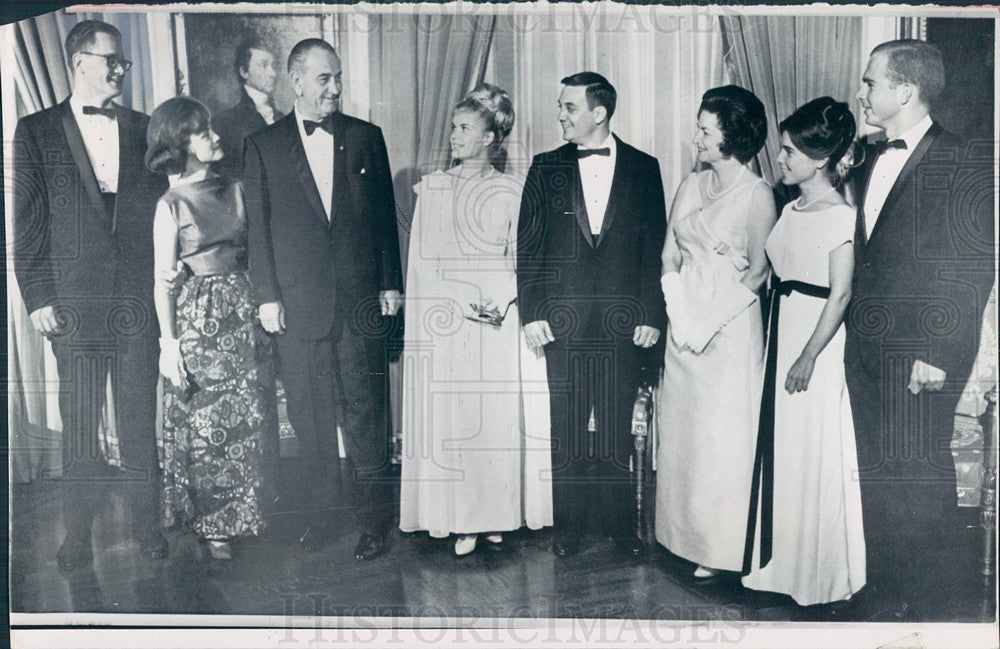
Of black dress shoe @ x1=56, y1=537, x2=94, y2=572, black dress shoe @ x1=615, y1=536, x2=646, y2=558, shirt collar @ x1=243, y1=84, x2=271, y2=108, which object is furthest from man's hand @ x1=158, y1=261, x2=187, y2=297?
black dress shoe @ x1=615, y1=536, x2=646, y2=558

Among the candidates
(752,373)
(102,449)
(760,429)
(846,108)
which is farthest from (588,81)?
(102,449)

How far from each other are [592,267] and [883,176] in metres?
1.12

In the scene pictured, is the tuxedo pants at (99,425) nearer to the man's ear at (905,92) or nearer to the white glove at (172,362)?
the white glove at (172,362)

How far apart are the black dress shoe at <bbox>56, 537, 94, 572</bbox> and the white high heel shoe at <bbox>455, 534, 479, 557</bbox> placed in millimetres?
1388

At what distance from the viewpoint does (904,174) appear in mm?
2926

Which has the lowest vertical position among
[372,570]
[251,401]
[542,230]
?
[372,570]

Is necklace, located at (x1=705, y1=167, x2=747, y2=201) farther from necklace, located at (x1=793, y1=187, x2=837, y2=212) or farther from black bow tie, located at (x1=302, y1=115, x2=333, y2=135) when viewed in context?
black bow tie, located at (x1=302, y1=115, x2=333, y2=135)

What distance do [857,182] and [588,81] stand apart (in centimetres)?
106

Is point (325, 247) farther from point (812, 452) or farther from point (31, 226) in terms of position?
point (812, 452)

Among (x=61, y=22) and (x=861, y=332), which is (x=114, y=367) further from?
(x=861, y=332)

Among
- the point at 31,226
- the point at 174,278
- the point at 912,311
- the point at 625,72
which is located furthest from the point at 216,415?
the point at 912,311

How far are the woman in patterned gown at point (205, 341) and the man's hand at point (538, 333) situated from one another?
3.27ft

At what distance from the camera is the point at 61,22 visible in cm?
297

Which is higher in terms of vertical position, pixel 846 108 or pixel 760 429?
pixel 846 108
